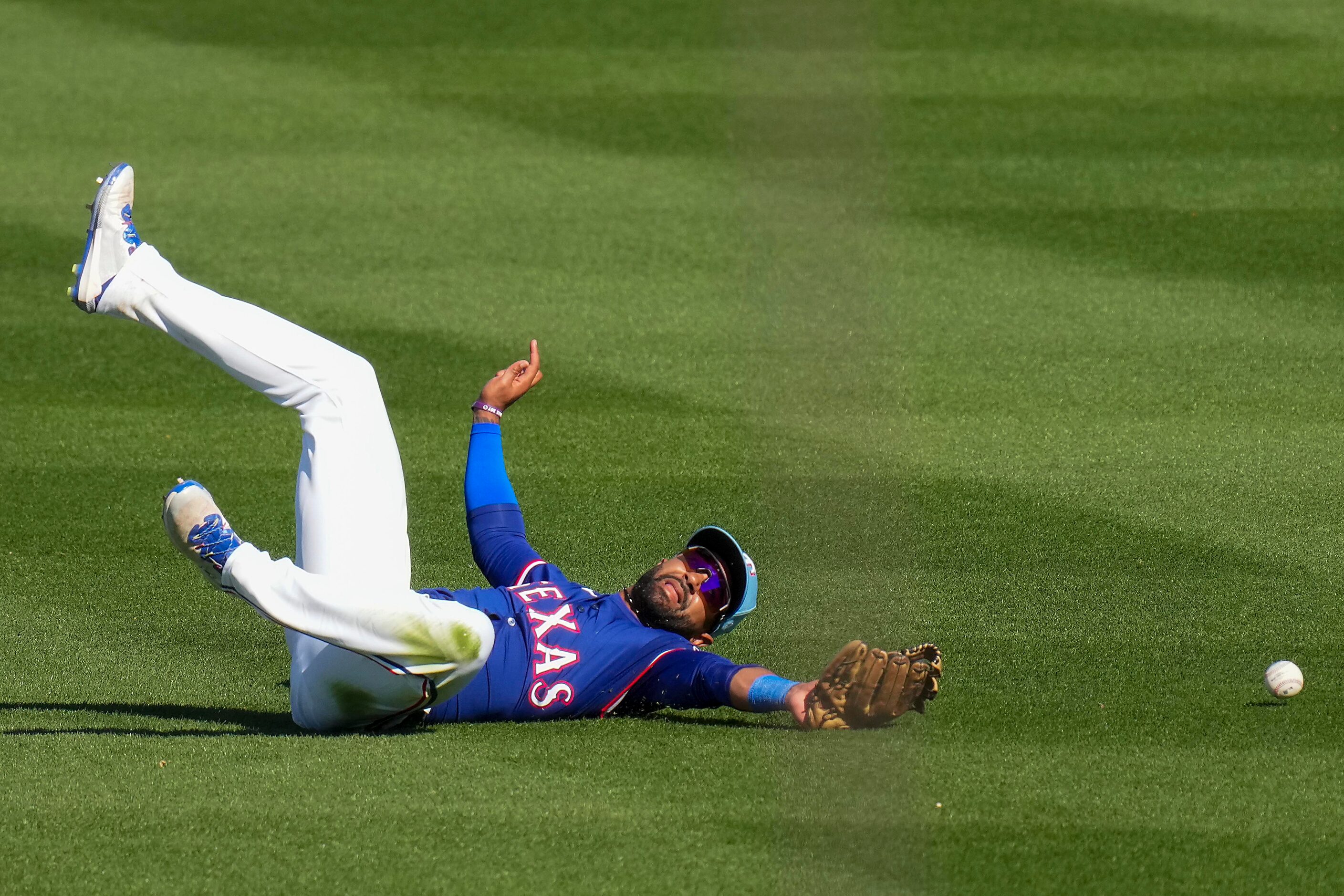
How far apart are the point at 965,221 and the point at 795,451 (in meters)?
3.94

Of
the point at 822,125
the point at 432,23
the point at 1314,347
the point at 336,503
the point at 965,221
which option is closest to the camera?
the point at 336,503

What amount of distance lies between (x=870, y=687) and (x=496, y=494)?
1577 millimetres

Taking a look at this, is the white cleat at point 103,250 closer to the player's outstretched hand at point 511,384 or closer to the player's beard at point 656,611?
the player's outstretched hand at point 511,384

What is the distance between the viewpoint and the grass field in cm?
432

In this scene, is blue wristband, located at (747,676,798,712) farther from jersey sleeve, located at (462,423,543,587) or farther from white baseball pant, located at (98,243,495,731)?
jersey sleeve, located at (462,423,543,587)

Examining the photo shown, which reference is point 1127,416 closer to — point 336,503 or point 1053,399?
point 1053,399

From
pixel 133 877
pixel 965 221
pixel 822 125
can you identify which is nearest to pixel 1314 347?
pixel 965 221

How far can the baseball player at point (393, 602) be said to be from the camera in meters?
4.57

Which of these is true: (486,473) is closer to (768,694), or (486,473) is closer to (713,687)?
(713,687)

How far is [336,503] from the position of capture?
5047 mm

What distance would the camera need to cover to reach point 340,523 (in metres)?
A: 5.03

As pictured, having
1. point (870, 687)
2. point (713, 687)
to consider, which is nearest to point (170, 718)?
point (713, 687)

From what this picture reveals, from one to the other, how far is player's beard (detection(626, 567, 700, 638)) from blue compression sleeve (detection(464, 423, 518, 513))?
62 cm

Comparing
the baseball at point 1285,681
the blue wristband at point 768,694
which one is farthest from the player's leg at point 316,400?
the baseball at point 1285,681
